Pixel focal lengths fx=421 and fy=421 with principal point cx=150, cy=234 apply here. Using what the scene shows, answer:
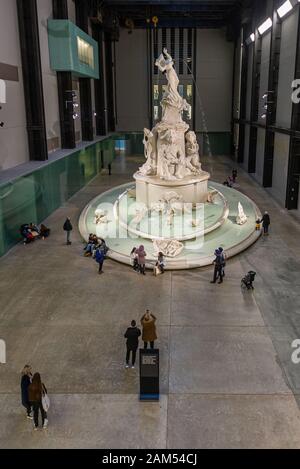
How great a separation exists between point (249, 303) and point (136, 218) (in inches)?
326

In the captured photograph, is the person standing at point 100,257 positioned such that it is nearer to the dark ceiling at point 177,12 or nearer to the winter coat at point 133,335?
the winter coat at point 133,335

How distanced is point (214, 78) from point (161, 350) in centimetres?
4276

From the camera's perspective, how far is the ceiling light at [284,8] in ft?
77.3

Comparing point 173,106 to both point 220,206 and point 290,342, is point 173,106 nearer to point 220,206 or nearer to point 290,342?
point 220,206

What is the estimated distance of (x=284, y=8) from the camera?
24.7 m

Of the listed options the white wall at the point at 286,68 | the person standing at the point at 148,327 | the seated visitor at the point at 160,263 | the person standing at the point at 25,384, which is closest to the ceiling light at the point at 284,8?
the white wall at the point at 286,68

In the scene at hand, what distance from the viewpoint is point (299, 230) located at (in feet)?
65.7

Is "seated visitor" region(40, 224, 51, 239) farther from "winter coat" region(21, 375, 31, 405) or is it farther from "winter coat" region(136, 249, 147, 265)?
"winter coat" region(21, 375, 31, 405)

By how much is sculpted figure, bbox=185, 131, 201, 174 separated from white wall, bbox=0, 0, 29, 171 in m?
8.77

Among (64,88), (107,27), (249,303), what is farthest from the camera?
(107,27)

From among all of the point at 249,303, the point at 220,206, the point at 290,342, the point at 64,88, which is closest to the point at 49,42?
the point at 64,88

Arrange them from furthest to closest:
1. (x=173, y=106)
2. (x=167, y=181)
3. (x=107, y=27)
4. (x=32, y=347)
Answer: (x=107, y=27)
(x=173, y=106)
(x=167, y=181)
(x=32, y=347)

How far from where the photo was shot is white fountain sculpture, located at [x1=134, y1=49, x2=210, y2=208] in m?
21.3

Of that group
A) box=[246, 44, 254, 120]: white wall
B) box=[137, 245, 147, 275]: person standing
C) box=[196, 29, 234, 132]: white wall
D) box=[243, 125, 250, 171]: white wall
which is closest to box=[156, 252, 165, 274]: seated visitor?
box=[137, 245, 147, 275]: person standing
